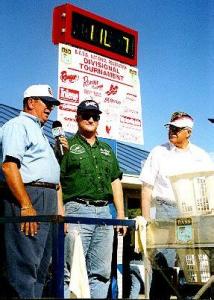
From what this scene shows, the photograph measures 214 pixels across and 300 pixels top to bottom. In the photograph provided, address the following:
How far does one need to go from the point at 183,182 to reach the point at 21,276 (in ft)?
5.18

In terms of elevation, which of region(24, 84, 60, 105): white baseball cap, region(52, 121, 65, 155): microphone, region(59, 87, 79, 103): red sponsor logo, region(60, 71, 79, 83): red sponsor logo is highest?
region(60, 71, 79, 83): red sponsor logo

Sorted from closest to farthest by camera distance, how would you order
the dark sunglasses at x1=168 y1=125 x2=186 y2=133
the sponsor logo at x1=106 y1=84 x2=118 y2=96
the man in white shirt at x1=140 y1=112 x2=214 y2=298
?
1. the man in white shirt at x1=140 y1=112 x2=214 y2=298
2. the dark sunglasses at x1=168 y1=125 x2=186 y2=133
3. the sponsor logo at x1=106 y1=84 x2=118 y2=96

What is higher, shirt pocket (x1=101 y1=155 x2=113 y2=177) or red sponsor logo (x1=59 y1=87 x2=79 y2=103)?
red sponsor logo (x1=59 y1=87 x2=79 y2=103)

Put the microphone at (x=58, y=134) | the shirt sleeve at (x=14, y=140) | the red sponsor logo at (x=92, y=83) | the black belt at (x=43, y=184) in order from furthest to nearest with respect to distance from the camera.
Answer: the red sponsor logo at (x=92, y=83), the microphone at (x=58, y=134), the black belt at (x=43, y=184), the shirt sleeve at (x=14, y=140)

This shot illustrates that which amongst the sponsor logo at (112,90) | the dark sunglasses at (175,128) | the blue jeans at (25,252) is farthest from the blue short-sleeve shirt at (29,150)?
the sponsor logo at (112,90)

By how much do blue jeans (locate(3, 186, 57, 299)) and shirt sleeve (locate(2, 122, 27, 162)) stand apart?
0.98 feet

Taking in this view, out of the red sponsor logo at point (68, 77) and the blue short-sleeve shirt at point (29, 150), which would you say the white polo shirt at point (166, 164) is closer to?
the blue short-sleeve shirt at point (29, 150)

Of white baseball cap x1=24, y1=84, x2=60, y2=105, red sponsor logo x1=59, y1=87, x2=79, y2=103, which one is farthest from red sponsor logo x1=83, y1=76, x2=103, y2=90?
white baseball cap x1=24, y1=84, x2=60, y2=105

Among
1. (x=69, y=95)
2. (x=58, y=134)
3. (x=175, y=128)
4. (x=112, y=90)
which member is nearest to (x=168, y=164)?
(x=175, y=128)

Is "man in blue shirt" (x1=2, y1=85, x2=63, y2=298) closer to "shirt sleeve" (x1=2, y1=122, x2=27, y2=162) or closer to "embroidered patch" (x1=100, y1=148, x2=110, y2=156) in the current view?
"shirt sleeve" (x1=2, y1=122, x2=27, y2=162)

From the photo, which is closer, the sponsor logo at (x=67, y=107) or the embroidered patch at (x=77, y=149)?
the embroidered patch at (x=77, y=149)

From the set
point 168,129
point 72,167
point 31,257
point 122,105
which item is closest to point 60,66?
point 122,105

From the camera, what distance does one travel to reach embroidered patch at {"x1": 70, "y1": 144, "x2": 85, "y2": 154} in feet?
16.2

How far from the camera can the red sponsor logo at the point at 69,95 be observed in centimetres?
820
